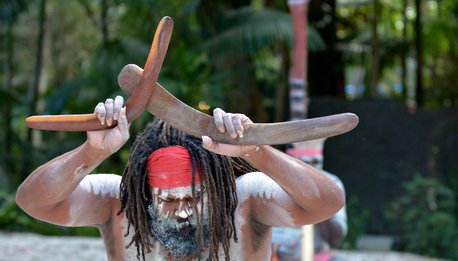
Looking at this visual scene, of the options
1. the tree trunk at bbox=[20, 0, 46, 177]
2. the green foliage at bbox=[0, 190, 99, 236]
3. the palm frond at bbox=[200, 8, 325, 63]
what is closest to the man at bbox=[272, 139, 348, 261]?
the palm frond at bbox=[200, 8, 325, 63]

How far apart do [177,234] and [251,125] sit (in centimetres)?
61

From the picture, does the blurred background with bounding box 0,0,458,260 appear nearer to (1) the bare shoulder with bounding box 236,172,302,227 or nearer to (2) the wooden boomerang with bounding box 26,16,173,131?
(1) the bare shoulder with bounding box 236,172,302,227

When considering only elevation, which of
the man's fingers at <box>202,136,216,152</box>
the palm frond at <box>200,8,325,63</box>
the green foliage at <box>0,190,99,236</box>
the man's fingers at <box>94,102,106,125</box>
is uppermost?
the man's fingers at <box>94,102,106,125</box>

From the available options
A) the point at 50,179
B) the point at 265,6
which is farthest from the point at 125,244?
the point at 265,6

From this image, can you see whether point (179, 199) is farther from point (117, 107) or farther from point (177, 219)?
point (117, 107)

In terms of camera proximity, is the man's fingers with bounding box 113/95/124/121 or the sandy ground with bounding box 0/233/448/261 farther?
the sandy ground with bounding box 0/233/448/261

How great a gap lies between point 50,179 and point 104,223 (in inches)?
18.2

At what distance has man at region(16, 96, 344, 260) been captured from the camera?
282 cm

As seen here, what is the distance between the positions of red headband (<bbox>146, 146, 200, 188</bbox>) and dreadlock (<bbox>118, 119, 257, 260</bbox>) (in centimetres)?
2

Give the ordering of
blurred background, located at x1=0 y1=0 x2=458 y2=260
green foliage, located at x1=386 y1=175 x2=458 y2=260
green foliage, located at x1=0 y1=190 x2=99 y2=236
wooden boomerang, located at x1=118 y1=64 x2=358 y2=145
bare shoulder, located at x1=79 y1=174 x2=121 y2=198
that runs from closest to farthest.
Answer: wooden boomerang, located at x1=118 y1=64 x2=358 y2=145, bare shoulder, located at x1=79 y1=174 x2=121 y2=198, green foliage, located at x1=386 y1=175 x2=458 y2=260, blurred background, located at x1=0 y1=0 x2=458 y2=260, green foliage, located at x1=0 y1=190 x2=99 y2=236

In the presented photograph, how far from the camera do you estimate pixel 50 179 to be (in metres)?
2.80

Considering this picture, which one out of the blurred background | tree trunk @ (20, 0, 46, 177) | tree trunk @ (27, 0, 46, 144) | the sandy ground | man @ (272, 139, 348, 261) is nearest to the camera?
man @ (272, 139, 348, 261)

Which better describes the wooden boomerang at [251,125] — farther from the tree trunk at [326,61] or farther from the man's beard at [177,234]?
the tree trunk at [326,61]

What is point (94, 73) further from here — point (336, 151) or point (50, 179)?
point (50, 179)
